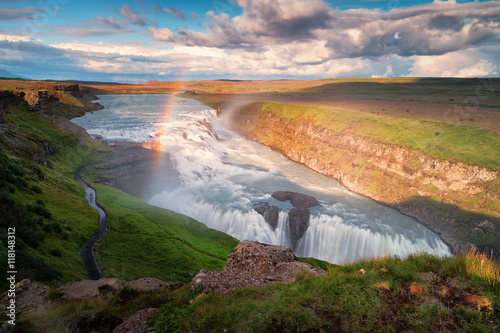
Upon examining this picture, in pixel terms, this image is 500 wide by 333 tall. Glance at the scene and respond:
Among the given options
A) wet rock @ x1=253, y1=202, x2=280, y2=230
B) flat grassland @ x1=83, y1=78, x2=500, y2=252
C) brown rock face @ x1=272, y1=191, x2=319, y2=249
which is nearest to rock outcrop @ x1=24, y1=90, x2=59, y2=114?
wet rock @ x1=253, y1=202, x2=280, y2=230

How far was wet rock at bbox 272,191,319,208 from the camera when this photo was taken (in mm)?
42406

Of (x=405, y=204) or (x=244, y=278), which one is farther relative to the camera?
(x=405, y=204)

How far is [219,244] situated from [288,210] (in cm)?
1375

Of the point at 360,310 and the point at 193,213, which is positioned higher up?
the point at 360,310

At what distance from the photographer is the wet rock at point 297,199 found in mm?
42406

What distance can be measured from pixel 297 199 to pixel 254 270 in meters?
32.1

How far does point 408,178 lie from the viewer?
4638 centimetres

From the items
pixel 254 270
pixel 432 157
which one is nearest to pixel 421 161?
pixel 432 157

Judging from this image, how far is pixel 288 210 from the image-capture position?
133ft

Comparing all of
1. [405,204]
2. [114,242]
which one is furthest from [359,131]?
[114,242]

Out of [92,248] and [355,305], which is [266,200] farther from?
[355,305]

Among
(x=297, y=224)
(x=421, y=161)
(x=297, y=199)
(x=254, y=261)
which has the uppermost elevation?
(x=421, y=161)

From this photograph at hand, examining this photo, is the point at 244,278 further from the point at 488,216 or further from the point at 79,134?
the point at 79,134

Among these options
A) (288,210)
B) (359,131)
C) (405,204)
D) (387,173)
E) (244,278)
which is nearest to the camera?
(244,278)
